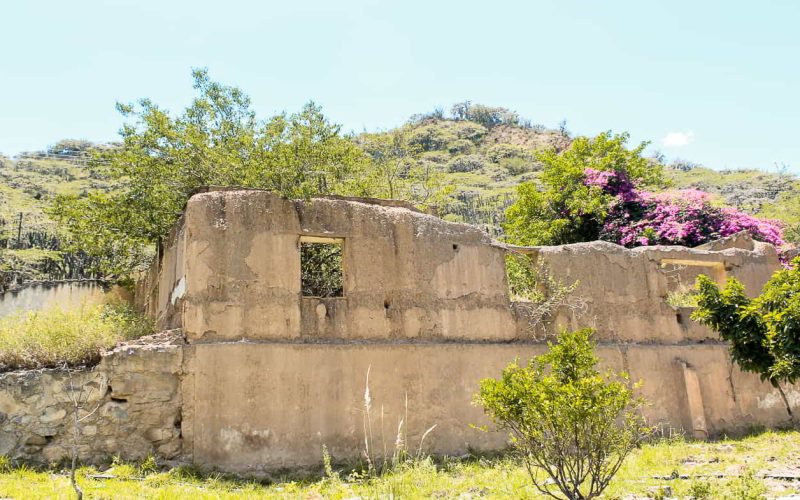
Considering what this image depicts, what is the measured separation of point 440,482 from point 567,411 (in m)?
3.04

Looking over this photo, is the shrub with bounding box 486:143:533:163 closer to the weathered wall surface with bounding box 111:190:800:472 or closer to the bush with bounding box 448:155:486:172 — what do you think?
the bush with bounding box 448:155:486:172

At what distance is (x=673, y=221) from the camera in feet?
57.1

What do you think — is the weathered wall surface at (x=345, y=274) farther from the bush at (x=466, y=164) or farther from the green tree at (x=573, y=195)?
the bush at (x=466, y=164)

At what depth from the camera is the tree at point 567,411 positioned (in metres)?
5.89

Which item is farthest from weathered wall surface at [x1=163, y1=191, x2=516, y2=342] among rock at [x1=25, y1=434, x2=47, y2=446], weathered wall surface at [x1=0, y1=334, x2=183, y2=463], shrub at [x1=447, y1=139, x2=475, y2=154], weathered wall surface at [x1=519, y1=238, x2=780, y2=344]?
shrub at [x1=447, y1=139, x2=475, y2=154]

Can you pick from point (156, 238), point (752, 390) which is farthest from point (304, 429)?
point (752, 390)

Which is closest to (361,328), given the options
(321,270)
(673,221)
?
(321,270)

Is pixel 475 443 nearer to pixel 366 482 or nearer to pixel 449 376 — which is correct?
pixel 449 376

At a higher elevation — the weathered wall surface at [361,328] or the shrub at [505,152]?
the shrub at [505,152]

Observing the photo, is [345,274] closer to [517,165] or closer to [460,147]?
[517,165]

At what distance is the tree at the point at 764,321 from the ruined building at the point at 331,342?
7.20 feet

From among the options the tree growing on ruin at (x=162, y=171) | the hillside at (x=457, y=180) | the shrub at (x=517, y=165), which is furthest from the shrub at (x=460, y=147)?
the tree growing on ruin at (x=162, y=171)

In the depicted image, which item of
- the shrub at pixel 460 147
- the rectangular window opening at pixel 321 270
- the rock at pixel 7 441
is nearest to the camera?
the rock at pixel 7 441

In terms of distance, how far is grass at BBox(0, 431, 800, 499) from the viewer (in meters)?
7.01
